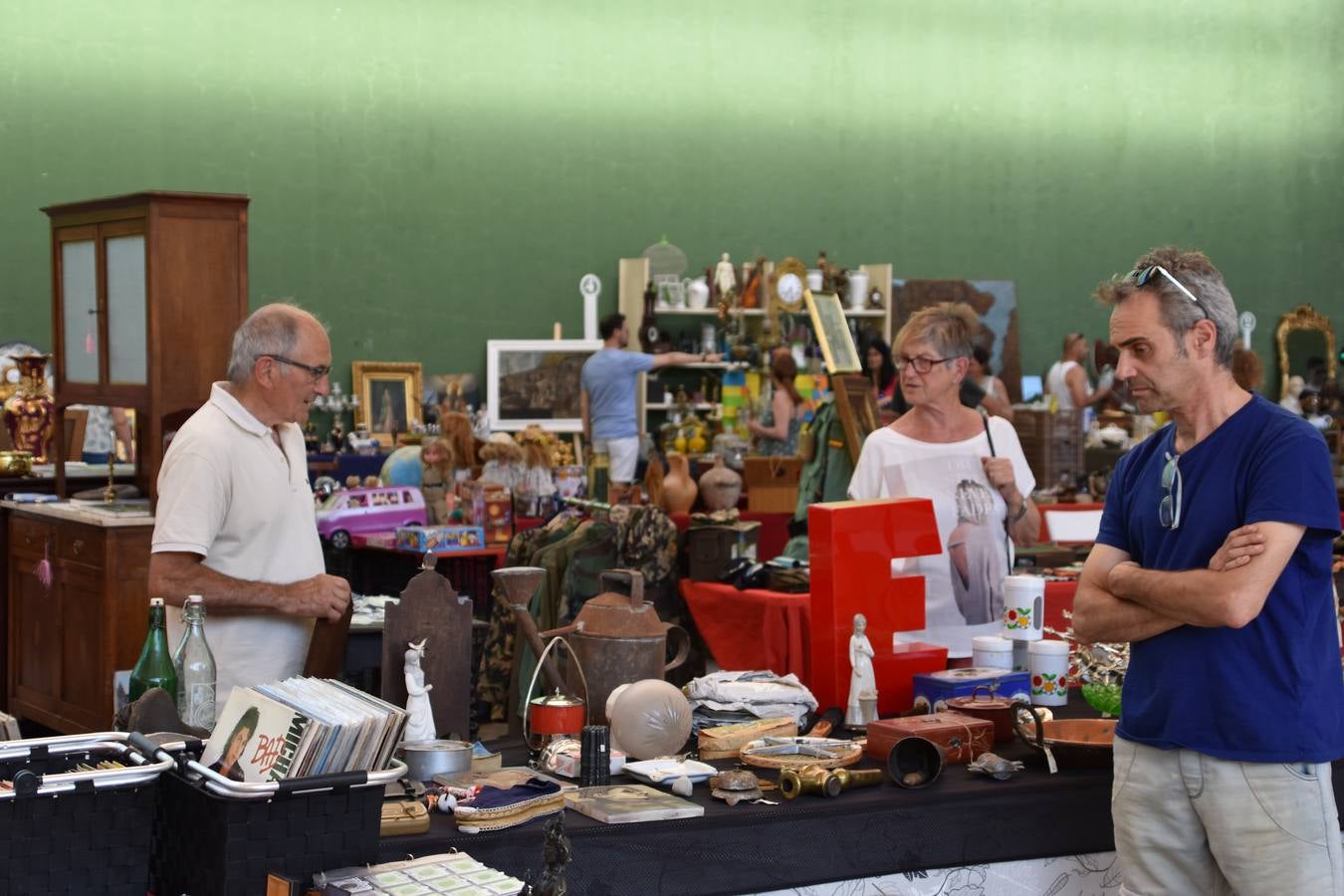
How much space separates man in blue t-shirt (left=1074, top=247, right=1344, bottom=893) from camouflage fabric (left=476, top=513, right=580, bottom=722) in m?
2.82

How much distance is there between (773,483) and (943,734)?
5.35 meters

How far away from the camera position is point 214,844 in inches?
81.7

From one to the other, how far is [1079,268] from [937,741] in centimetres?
1049

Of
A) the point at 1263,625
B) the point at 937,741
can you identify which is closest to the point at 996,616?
the point at 937,741

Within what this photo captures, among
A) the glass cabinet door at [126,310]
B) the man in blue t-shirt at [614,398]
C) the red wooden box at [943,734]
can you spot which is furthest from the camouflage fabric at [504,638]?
the man in blue t-shirt at [614,398]

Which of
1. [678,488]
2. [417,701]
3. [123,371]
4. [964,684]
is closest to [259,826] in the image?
[417,701]

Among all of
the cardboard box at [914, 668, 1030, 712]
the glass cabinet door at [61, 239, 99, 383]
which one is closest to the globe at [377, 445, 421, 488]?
the glass cabinet door at [61, 239, 99, 383]

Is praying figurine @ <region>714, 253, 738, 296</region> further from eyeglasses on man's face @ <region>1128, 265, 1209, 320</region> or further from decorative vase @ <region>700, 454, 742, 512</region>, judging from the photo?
eyeglasses on man's face @ <region>1128, 265, 1209, 320</region>

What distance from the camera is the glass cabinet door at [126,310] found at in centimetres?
561

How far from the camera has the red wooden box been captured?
3.03m

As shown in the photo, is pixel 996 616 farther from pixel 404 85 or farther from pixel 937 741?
pixel 404 85

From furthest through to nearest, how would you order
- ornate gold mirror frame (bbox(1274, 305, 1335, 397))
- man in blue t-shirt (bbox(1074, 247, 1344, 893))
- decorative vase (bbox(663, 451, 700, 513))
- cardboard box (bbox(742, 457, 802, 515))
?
1. ornate gold mirror frame (bbox(1274, 305, 1335, 397))
2. cardboard box (bbox(742, 457, 802, 515))
3. decorative vase (bbox(663, 451, 700, 513))
4. man in blue t-shirt (bbox(1074, 247, 1344, 893))

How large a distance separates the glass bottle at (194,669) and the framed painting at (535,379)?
7748 millimetres

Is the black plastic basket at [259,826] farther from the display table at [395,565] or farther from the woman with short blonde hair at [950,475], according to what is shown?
the display table at [395,565]
